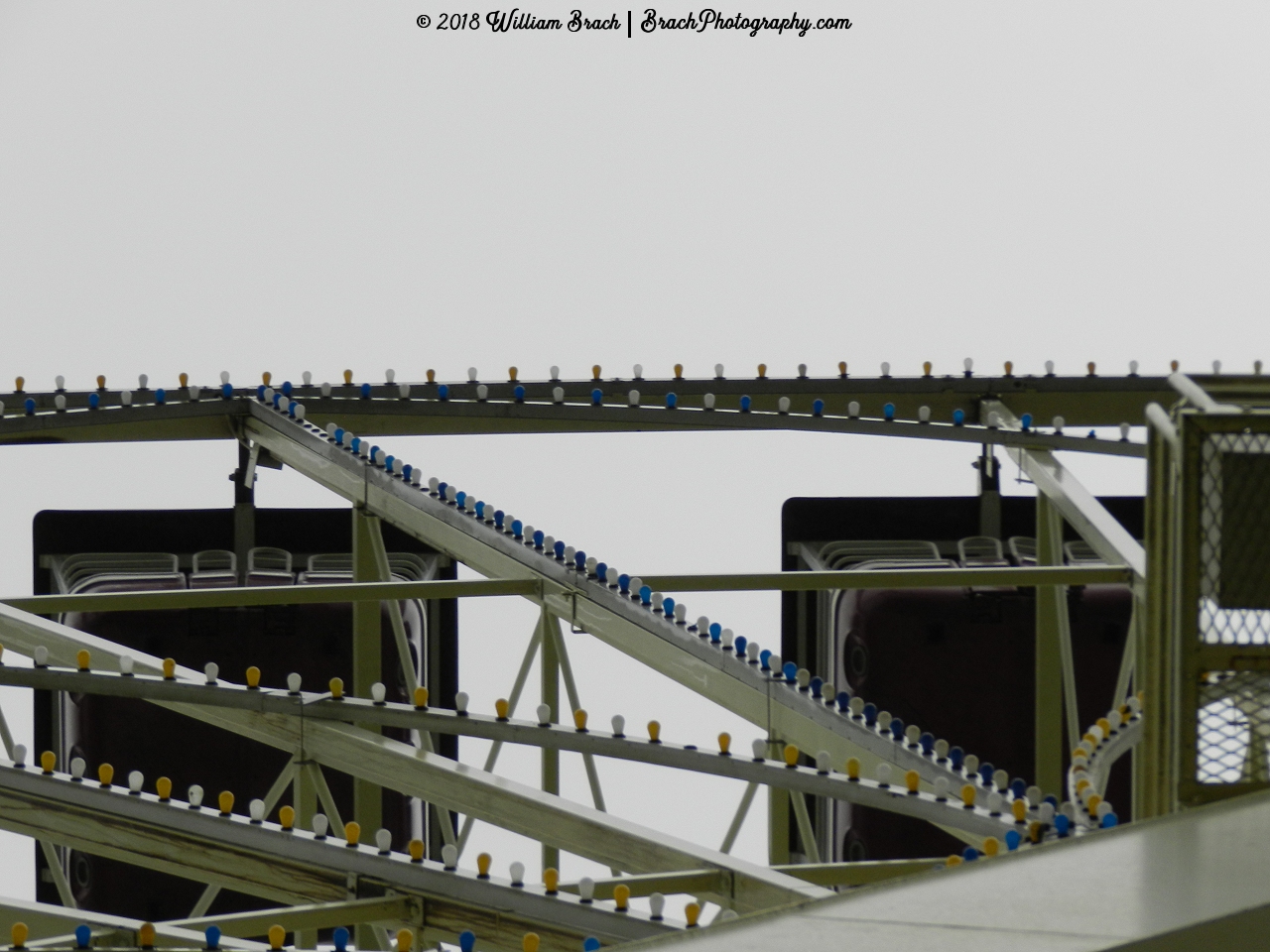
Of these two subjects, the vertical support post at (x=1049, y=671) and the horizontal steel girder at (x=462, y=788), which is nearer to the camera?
the horizontal steel girder at (x=462, y=788)

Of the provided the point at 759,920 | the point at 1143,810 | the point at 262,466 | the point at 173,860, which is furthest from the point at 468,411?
the point at 759,920

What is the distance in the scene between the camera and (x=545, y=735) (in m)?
7.83

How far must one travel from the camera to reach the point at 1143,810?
557 cm

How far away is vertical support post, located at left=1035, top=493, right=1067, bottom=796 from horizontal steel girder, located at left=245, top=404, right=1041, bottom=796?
2.84 m

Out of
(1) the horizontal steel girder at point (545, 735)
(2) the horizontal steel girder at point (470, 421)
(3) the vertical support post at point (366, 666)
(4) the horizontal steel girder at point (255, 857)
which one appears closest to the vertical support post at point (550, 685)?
(3) the vertical support post at point (366, 666)

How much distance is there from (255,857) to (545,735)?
1487 millimetres

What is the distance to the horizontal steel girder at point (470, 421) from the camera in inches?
500

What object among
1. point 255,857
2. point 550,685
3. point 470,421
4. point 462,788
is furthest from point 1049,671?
point 255,857

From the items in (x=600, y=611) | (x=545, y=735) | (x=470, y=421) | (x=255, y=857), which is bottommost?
(x=255, y=857)

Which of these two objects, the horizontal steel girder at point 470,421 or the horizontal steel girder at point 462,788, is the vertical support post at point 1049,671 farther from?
the horizontal steel girder at point 462,788

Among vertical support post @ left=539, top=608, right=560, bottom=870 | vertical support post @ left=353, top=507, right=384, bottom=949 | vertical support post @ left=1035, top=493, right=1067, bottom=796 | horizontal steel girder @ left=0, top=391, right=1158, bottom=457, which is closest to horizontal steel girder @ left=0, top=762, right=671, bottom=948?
vertical support post @ left=539, top=608, right=560, bottom=870

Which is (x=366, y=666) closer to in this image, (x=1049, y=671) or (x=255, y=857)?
(x=255, y=857)

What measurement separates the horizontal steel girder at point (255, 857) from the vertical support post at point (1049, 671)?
535 cm

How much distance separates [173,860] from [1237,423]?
496 centimetres
